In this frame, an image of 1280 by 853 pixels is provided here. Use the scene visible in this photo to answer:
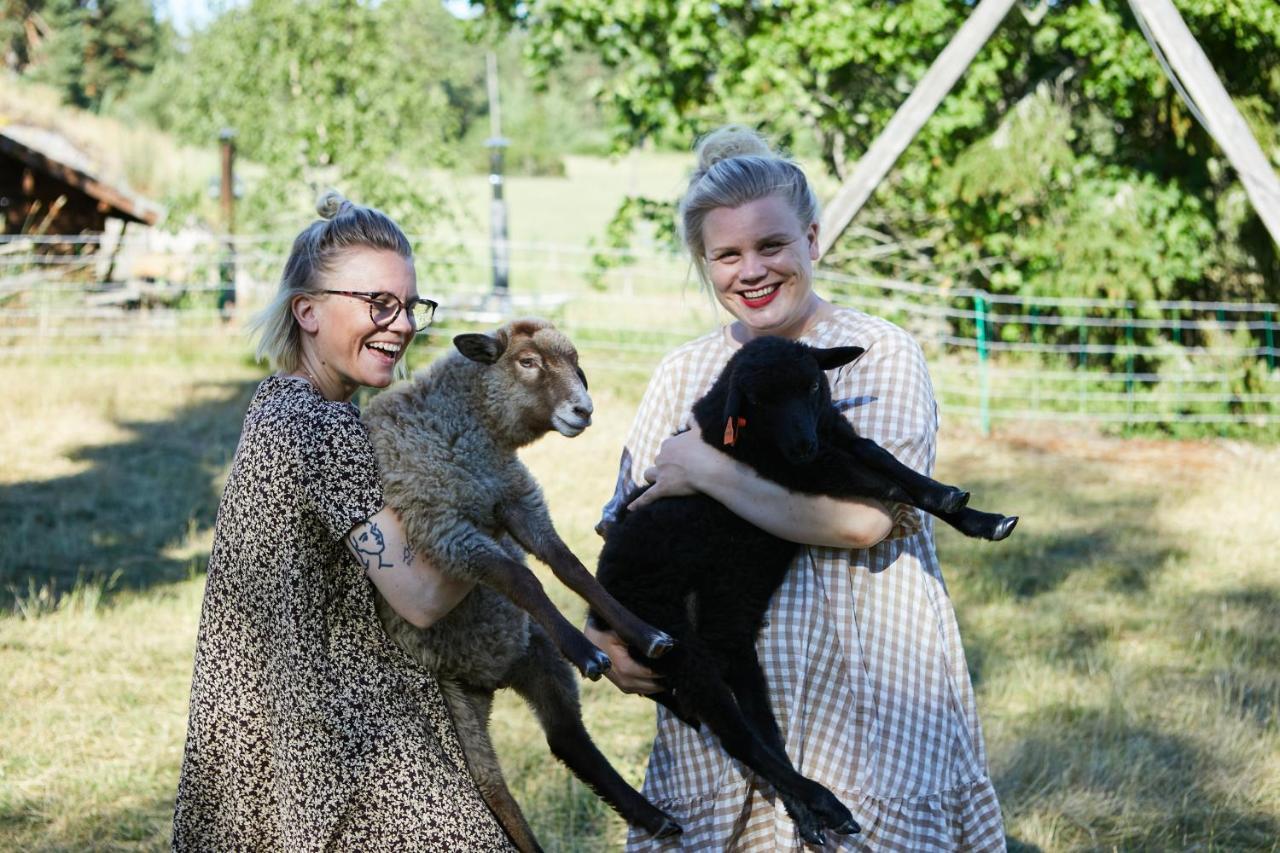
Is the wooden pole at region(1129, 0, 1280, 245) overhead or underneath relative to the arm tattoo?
overhead

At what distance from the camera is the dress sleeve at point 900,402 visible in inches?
115

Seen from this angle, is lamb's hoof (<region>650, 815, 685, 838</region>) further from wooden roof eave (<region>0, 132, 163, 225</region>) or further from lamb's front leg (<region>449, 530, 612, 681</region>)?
wooden roof eave (<region>0, 132, 163, 225</region>)

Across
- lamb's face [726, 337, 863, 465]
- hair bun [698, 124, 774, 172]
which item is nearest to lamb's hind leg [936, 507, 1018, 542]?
lamb's face [726, 337, 863, 465]

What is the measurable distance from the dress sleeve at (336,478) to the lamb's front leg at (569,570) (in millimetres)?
402

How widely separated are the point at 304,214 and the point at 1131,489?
12.1 m

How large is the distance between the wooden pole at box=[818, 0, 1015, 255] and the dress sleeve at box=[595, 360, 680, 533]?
25.4 feet

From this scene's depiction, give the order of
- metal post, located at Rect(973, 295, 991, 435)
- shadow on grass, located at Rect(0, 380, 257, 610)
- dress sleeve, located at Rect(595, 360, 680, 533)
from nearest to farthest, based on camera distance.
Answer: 1. dress sleeve, located at Rect(595, 360, 680, 533)
2. shadow on grass, located at Rect(0, 380, 257, 610)
3. metal post, located at Rect(973, 295, 991, 435)

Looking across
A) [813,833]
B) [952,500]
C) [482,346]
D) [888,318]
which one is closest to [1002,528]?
[952,500]

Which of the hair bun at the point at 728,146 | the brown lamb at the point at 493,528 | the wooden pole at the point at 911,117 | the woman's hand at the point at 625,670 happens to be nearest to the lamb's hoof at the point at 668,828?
the brown lamb at the point at 493,528

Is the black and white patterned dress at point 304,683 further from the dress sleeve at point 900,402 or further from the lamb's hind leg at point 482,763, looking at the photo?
the dress sleeve at point 900,402

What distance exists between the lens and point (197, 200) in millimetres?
19281

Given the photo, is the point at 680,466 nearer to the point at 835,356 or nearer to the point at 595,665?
the point at 835,356

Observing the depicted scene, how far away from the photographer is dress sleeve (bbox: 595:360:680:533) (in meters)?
3.30

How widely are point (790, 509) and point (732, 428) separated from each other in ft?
0.78
